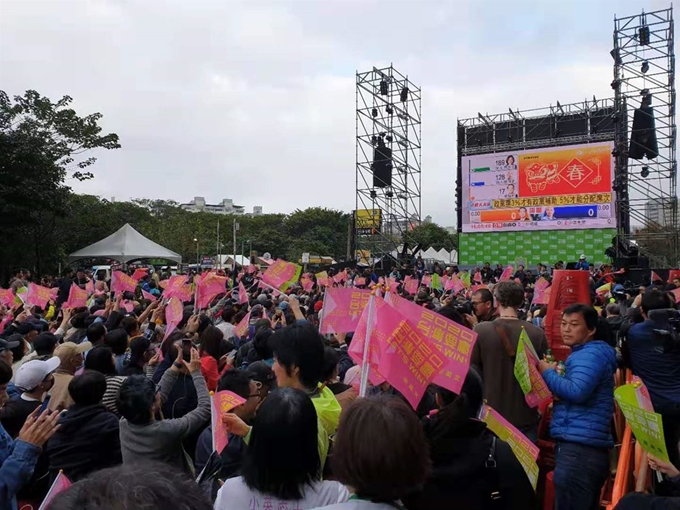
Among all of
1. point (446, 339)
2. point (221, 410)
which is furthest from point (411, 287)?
A: point (221, 410)

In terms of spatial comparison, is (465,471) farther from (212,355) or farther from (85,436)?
(212,355)

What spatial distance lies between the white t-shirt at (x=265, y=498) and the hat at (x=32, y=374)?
201 cm

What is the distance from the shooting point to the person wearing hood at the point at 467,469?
6.63 ft

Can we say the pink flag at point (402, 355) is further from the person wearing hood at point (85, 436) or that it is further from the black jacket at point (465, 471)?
the person wearing hood at point (85, 436)

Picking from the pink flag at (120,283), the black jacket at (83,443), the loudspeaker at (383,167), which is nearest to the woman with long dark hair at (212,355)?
the black jacket at (83,443)

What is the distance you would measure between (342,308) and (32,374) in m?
2.22

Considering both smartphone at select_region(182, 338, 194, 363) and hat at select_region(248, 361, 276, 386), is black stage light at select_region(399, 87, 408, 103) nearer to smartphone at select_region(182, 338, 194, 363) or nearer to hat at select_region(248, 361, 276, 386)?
smartphone at select_region(182, 338, 194, 363)

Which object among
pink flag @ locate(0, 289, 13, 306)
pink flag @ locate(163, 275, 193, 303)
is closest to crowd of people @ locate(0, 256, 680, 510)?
pink flag @ locate(163, 275, 193, 303)

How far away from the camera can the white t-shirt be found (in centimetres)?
168

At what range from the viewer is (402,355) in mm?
2699

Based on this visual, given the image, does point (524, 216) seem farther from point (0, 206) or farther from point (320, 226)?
point (320, 226)

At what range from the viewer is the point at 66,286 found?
1141cm

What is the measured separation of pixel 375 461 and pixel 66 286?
11.4 m

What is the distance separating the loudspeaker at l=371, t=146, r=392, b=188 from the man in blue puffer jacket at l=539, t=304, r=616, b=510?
20.8m
